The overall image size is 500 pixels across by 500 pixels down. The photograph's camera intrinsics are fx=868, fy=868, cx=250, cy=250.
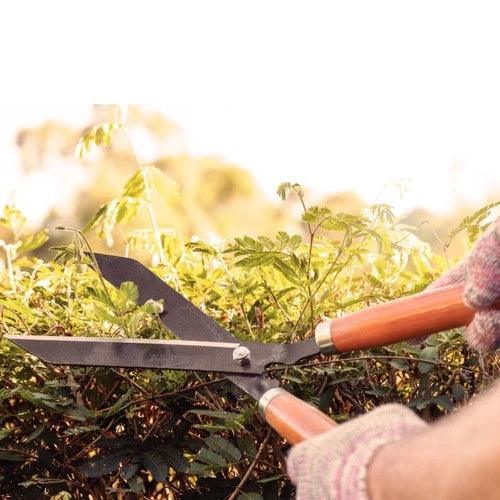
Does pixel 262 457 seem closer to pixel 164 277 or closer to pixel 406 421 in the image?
pixel 164 277

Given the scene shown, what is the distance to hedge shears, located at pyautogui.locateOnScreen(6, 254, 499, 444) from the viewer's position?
1.06 m

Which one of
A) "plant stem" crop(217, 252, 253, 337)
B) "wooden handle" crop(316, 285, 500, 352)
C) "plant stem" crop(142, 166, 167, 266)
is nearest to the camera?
"wooden handle" crop(316, 285, 500, 352)

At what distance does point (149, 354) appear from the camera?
4.21 feet

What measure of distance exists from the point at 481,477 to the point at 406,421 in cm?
22

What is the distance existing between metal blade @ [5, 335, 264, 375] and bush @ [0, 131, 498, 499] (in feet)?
0.30

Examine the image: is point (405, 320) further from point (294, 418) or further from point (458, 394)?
point (458, 394)

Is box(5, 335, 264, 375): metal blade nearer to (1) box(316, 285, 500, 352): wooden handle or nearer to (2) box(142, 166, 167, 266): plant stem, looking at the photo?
(1) box(316, 285, 500, 352): wooden handle

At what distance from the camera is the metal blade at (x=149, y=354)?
1.28m

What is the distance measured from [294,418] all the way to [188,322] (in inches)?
15.4

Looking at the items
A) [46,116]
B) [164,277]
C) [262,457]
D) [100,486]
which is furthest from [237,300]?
[46,116]

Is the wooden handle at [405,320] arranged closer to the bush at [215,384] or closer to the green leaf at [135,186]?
the bush at [215,384]

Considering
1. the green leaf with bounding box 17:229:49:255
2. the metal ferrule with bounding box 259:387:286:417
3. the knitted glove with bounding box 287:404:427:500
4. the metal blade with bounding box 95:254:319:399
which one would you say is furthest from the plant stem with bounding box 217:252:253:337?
the knitted glove with bounding box 287:404:427:500

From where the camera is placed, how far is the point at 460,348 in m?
1.53

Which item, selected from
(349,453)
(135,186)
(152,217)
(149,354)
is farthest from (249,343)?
(135,186)
